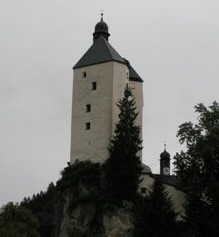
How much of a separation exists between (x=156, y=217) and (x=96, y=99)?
54.0 ft

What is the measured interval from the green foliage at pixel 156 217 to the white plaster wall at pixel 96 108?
1008cm

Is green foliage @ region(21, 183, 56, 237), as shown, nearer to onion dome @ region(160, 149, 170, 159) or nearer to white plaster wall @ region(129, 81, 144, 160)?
onion dome @ region(160, 149, 170, 159)

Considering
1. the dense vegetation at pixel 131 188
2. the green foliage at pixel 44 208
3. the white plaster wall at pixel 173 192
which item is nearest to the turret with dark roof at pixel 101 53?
the dense vegetation at pixel 131 188

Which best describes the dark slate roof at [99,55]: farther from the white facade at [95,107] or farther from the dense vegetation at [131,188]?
the dense vegetation at [131,188]

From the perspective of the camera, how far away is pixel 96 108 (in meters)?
67.8

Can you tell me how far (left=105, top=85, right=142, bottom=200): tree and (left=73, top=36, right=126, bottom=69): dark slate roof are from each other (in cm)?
691

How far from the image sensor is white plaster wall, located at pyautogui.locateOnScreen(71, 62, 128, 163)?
218 feet

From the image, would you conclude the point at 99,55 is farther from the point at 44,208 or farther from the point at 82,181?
the point at 44,208

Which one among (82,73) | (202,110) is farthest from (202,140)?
(82,73)

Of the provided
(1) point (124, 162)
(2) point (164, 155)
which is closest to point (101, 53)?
(1) point (124, 162)

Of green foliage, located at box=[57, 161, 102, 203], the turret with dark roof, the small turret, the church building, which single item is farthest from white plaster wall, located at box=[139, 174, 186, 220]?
the small turret

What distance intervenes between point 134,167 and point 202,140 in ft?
20.8

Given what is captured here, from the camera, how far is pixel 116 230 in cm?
6228

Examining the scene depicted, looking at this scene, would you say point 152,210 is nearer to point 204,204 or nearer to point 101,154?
point 204,204
